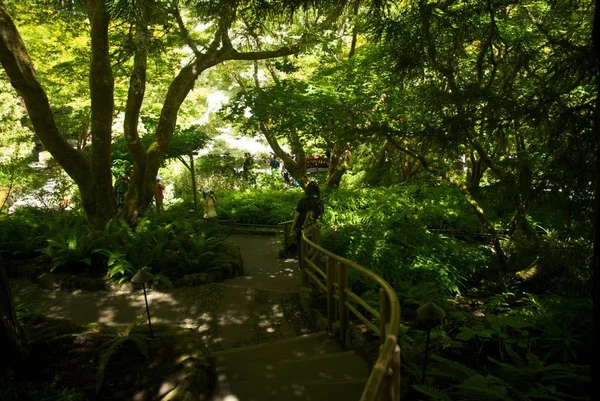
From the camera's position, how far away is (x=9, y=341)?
343 centimetres

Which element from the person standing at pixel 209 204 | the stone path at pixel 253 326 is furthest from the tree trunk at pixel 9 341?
the person standing at pixel 209 204

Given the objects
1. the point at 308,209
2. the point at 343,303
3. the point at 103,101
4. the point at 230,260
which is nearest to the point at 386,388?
the point at 343,303

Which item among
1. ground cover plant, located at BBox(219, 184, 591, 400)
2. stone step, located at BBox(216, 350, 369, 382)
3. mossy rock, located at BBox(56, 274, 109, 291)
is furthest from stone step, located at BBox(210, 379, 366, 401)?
mossy rock, located at BBox(56, 274, 109, 291)

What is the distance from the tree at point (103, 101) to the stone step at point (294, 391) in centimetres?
563

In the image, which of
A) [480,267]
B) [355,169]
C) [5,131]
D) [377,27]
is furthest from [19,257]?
[355,169]

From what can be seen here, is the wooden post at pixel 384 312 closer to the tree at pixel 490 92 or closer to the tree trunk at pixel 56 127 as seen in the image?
the tree at pixel 490 92

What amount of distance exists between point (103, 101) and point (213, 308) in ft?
17.3

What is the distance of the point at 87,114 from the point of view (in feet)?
57.8

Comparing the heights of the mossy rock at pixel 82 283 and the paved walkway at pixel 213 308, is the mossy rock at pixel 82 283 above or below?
above

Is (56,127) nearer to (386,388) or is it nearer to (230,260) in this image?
(230,260)

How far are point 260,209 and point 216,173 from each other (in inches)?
285

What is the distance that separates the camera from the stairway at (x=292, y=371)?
11.1 feet

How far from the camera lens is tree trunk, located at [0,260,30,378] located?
341 cm

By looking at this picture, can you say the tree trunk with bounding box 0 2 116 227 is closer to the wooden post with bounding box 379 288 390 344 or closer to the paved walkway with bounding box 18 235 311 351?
the paved walkway with bounding box 18 235 311 351
